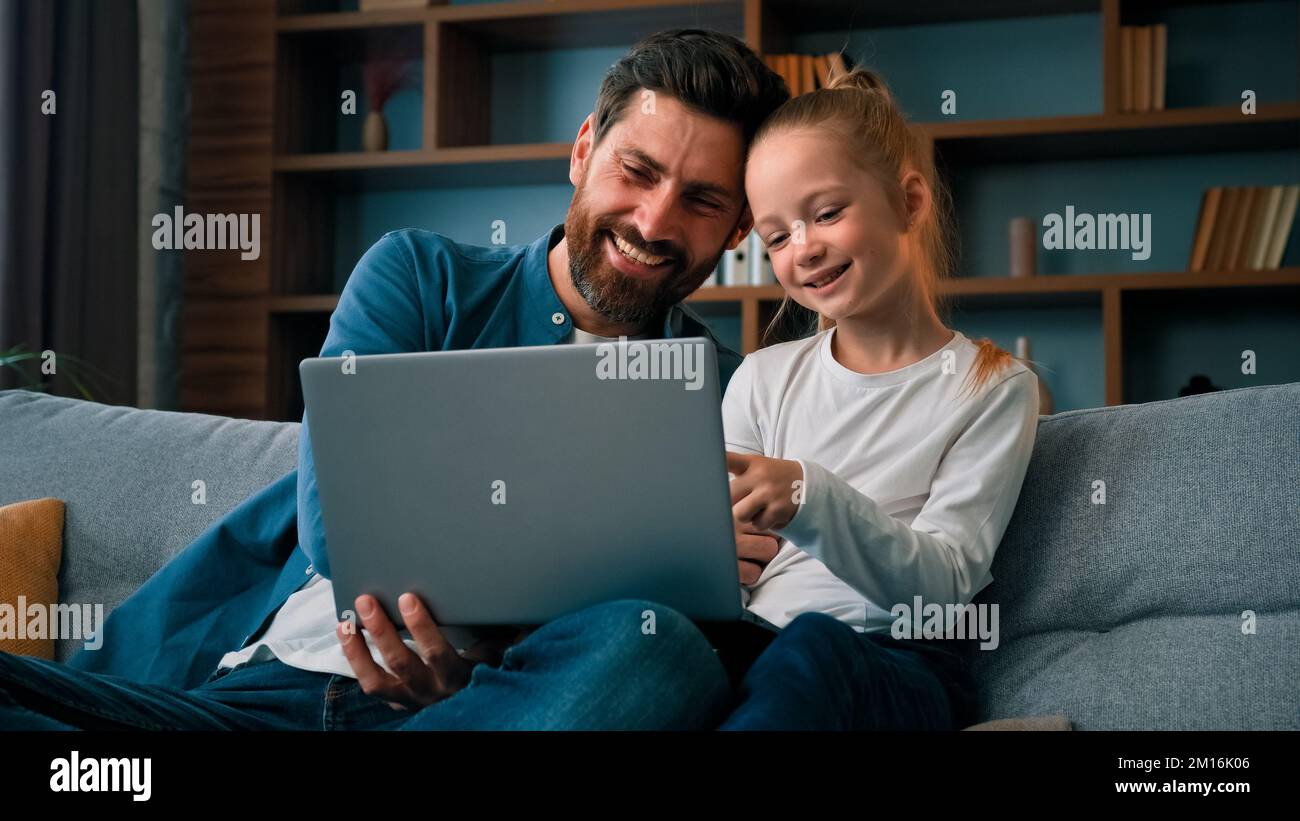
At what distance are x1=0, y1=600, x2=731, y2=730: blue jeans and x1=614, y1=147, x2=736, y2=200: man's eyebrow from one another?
26.9 inches

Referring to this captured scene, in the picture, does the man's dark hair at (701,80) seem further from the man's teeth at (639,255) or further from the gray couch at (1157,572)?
the gray couch at (1157,572)

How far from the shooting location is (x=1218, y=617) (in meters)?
1.15

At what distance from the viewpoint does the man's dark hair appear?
4.71 feet

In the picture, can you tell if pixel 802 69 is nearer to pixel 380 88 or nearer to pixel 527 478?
pixel 380 88

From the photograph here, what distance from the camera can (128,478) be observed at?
163 cm

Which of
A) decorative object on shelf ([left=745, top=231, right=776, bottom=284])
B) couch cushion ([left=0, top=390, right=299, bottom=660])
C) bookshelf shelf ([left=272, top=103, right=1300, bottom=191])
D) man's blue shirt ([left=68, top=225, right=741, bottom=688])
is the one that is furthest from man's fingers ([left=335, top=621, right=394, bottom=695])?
bookshelf shelf ([left=272, top=103, right=1300, bottom=191])

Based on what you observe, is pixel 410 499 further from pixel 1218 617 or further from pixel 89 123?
pixel 89 123

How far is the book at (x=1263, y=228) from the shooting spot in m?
2.79

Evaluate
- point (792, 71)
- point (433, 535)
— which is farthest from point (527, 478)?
point (792, 71)

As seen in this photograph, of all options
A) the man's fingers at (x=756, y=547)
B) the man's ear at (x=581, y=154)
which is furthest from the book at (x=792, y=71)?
the man's fingers at (x=756, y=547)
